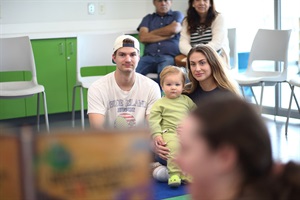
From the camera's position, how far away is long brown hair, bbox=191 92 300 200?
0.97m

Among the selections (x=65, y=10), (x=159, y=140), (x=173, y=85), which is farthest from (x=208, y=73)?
(x=65, y=10)

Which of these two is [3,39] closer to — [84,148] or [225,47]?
[225,47]

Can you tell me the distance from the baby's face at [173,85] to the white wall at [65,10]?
2.94 metres

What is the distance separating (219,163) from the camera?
99 cm

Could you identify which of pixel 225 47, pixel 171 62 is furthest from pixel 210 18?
pixel 171 62

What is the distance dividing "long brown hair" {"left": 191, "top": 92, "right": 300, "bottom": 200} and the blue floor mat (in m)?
2.01

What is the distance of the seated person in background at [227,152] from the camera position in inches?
38.3

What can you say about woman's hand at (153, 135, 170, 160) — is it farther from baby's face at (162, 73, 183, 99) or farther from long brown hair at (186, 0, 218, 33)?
long brown hair at (186, 0, 218, 33)

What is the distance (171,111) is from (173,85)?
0.16 meters

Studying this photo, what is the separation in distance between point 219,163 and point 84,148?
255 millimetres

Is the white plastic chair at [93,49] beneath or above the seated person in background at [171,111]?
above

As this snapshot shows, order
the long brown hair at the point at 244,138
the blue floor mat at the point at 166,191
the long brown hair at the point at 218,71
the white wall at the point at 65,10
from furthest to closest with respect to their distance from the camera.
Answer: the white wall at the point at 65,10 < the long brown hair at the point at 218,71 < the blue floor mat at the point at 166,191 < the long brown hair at the point at 244,138

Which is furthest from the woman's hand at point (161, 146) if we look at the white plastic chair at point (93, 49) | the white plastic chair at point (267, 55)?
the white plastic chair at point (93, 49)

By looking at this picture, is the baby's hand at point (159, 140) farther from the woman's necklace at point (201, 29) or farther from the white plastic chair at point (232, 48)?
the white plastic chair at point (232, 48)
